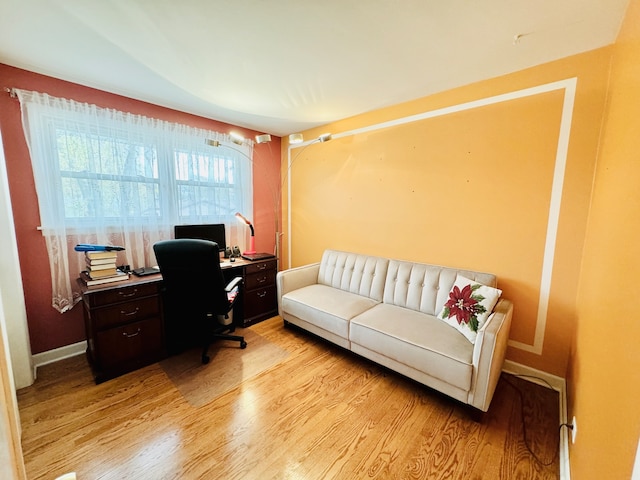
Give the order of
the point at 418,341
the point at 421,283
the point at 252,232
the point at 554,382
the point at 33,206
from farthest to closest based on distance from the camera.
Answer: the point at 252,232 → the point at 421,283 → the point at 33,206 → the point at 554,382 → the point at 418,341

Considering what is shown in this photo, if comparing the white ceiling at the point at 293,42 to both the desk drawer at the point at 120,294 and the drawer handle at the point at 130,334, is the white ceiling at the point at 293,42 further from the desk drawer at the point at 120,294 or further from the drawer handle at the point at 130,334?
the drawer handle at the point at 130,334

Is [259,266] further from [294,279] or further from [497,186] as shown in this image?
[497,186]

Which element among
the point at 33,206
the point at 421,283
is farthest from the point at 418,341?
the point at 33,206

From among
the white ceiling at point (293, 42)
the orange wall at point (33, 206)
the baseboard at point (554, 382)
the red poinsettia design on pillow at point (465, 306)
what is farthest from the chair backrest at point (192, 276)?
the baseboard at point (554, 382)

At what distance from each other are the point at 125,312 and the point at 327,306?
1.70 metres

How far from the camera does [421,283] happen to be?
2295 millimetres

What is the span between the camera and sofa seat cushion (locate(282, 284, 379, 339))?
2211mm

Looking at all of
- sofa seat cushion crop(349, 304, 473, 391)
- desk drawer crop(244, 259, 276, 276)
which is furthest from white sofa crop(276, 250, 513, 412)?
desk drawer crop(244, 259, 276, 276)

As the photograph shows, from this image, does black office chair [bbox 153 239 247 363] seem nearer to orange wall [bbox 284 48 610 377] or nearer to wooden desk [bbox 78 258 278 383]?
wooden desk [bbox 78 258 278 383]

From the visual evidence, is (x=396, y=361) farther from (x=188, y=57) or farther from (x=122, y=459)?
(x=188, y=57)

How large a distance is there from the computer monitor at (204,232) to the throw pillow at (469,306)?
2.36 meters

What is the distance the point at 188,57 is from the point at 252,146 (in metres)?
Answer: 1.63

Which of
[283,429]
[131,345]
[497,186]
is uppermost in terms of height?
[497,186]

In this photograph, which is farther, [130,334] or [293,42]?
→ [130,334]
